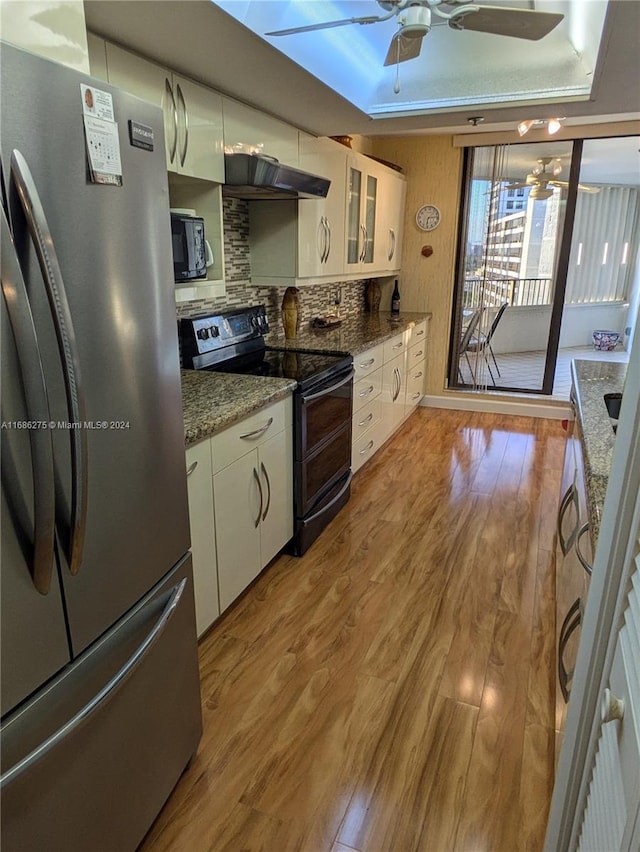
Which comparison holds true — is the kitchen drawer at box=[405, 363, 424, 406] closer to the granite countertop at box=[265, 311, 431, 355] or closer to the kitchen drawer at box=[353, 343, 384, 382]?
the granite countertop at box=[265, 311, 431, 355]

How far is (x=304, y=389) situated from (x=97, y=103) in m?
1.59

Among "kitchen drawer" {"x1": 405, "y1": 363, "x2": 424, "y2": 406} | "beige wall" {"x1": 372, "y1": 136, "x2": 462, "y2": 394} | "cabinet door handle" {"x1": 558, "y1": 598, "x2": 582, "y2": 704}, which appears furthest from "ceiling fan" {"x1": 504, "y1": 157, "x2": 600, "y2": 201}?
"cabinet door handle" {"x1": 558, "y1": 598, "x2": 582, "y2": 704}

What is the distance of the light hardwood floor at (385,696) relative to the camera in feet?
4.72

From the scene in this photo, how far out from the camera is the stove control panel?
2.60 meters

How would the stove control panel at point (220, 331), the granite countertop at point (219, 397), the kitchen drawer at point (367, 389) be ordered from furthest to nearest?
the kitchen drawer at point (367, 389), the stove control panel at point (220, 331), the granite countertop at point (219, 397)

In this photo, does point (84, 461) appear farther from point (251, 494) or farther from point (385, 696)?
point (385, 696)

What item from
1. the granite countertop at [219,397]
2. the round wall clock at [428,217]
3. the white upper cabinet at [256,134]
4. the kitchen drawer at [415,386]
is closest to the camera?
the granite countertop at [219,397]

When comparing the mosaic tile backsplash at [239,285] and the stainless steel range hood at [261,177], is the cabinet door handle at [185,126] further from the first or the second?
the mosaic tile backsplash at [239,285]

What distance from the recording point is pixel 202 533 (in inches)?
74.6

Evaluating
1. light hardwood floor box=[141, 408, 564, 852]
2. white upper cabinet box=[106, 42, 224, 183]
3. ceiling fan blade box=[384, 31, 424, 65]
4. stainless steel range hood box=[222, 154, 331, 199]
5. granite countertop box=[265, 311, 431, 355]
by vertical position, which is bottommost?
light hardwood floor box=[141, 408, 564, 852]

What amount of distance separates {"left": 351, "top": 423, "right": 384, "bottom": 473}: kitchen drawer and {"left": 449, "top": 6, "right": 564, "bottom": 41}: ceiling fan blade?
2.19 m

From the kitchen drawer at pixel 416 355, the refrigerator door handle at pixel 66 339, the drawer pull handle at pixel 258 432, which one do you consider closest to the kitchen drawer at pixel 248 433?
the drawer pull handle at pixel 258 432

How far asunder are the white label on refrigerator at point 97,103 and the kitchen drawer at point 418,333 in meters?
3.70

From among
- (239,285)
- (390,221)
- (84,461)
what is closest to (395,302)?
(390,221)
